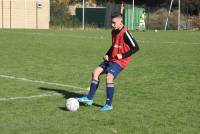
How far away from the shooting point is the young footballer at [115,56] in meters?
8.44

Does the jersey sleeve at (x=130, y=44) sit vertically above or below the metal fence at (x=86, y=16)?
below

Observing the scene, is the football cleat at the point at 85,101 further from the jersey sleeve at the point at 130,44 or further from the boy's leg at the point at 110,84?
the jersey sleeve at the point at 130,44

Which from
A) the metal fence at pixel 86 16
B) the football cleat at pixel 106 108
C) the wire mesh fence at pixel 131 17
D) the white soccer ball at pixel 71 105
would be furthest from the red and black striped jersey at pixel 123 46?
the wire mesh fence at pixel 131 17

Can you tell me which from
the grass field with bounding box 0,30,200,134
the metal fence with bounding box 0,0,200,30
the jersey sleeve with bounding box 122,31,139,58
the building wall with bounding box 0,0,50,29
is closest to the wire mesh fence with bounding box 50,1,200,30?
the metal fence with bounding box 0,0,200,30

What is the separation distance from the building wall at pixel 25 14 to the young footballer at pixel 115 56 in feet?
132

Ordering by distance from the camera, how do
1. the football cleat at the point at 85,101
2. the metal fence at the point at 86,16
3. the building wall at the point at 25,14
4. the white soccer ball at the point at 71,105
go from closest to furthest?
the white soccer ball at the point at 71,105 < the football cleat at the point at 85,101 < the building wall at the point at 25,14 < the metal fence at the point at 86,16

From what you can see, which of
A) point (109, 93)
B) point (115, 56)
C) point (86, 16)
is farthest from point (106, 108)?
point (86, 16)

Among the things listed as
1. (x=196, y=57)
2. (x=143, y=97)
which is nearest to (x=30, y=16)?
(x=196, y=57)

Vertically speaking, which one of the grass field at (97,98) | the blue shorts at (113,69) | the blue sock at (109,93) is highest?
the blue shorts at (113,69)

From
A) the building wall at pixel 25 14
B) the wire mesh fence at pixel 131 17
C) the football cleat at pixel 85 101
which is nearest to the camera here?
the football cleat at pixel 85 101

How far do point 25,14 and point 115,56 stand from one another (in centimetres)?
4174

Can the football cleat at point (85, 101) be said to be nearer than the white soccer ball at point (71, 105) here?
No

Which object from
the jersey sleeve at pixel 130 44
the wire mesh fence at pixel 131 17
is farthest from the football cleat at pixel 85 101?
the wire mesh fence at pixel 131 17

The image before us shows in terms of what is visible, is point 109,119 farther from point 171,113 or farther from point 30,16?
point 30,16
